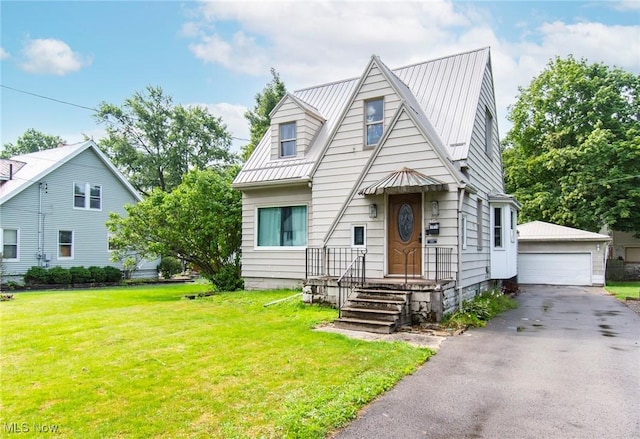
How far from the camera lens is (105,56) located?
49.3 feet

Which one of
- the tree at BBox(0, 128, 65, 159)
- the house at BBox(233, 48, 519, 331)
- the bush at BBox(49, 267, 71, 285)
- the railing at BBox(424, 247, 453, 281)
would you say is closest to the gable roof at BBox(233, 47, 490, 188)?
the house at BBox(233, 48, 519, 331)

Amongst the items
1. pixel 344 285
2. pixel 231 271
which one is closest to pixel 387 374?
pixel 344 285

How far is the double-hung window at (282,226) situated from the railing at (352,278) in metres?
3.01

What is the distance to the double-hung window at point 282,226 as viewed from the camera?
13.0 m

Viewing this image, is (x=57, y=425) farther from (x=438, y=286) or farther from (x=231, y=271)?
(x=231, y=271)

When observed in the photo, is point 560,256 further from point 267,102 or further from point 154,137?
point 154,137

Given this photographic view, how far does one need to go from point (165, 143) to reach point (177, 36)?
68.1 feet

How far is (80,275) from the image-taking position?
2027 centimetres

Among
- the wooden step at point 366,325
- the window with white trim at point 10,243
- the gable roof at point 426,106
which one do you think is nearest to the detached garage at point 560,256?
the gable roof at point 426,106

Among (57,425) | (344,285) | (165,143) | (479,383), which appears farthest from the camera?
(165,143)

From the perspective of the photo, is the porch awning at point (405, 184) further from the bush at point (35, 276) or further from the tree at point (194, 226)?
the bush at point (35, 276)

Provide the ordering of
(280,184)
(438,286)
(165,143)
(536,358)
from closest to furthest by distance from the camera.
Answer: (536,358) < (438,286) < (280,184) < (165,143)

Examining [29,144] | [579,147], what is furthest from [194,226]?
[29,144]

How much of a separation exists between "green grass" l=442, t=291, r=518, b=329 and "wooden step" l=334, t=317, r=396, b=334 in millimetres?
1414
